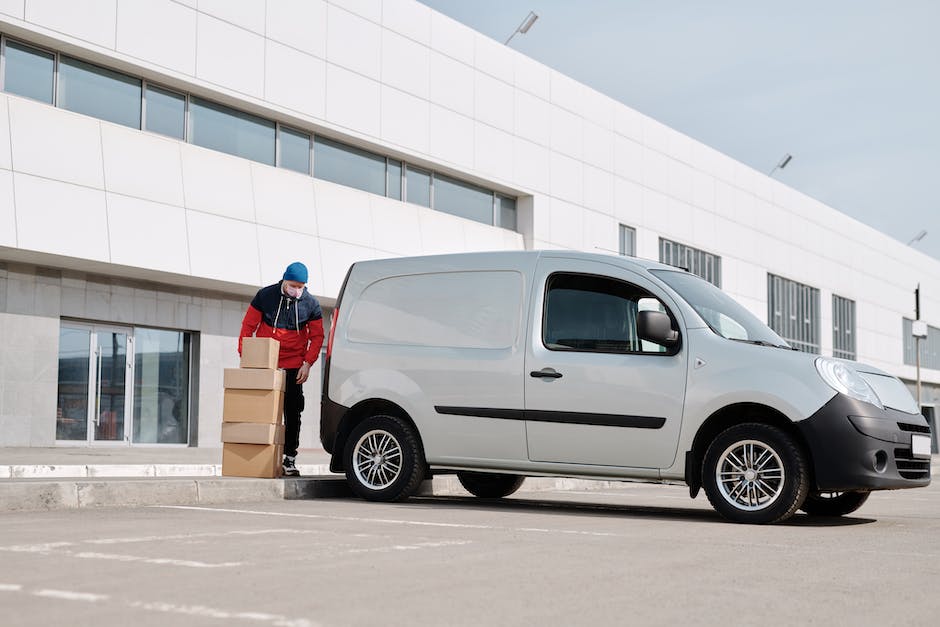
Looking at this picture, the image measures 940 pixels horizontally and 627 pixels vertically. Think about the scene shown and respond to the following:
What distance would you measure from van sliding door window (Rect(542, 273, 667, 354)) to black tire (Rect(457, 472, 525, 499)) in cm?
203

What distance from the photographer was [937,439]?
56.8 meters

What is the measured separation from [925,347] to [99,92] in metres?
49.8

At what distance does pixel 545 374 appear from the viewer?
862cm

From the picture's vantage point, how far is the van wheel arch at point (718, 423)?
26.3ft

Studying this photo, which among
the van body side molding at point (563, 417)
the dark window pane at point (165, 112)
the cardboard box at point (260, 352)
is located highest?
the dark window pane at point (165, 112)

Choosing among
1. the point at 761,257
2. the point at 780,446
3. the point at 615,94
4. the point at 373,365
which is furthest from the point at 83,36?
the point at 761,257

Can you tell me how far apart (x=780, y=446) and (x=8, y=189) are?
1349 centimetres

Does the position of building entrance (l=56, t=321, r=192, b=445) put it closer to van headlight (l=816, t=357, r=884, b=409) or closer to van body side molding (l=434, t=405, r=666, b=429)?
van body side molding (l=434, t=405, r=666, b=429)

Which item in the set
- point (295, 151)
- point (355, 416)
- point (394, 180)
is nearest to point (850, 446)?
point (355, 416)

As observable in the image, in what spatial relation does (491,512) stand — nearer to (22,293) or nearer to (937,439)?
(22,293)

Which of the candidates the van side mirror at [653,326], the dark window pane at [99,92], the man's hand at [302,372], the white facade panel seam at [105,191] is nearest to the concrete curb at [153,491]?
the man's hand at [302,372]

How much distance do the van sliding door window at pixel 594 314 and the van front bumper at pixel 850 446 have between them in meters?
1.25

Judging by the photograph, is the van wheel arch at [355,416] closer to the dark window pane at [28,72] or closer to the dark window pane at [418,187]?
the dark window pane at [28,72]

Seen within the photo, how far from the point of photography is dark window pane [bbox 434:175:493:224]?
27266 mm
